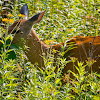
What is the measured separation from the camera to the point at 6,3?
276 inches

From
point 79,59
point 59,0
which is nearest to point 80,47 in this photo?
point 79,59

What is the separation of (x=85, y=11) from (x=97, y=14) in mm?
368

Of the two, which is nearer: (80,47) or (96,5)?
(80,47)

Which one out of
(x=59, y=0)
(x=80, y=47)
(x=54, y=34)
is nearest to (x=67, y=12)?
→ (x=59, y=0)

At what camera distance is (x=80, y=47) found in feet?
16.0

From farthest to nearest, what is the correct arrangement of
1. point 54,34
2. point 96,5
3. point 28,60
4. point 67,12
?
point 96,5, point 67,12, point 54,34, point 28,60

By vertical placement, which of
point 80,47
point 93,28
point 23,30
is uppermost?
point 23,30

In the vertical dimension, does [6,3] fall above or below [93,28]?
above

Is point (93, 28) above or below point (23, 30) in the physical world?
below

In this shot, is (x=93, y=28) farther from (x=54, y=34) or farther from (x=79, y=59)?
(x=79, y=59)

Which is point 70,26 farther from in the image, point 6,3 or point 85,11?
point 6,3

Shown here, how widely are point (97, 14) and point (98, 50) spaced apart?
127 inches

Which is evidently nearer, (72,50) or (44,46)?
(72,50)

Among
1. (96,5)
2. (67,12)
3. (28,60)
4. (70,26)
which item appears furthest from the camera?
(96,5)
